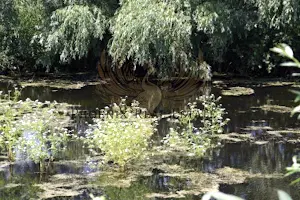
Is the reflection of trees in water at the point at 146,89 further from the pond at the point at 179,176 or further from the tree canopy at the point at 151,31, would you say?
the pond at the point at 179,176

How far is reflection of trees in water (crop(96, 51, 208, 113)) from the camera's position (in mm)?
10148

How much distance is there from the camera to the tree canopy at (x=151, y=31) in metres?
11.5

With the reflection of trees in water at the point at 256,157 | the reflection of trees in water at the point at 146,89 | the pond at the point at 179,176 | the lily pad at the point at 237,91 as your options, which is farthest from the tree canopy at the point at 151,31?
the reflection of trees in water at the point at 256,157

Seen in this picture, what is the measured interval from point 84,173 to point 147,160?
0.82 m

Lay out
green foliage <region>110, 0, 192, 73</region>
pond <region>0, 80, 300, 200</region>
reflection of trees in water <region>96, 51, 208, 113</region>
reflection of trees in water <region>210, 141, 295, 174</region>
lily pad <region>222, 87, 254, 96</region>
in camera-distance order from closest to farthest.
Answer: pond <region>0, 80, 300, 200</region>, reflection of trees in water <region>210, 141, 295, 174</region>, reflection of trees in water <region>96, 51, 208, 113</region>, lily pad <region>222, 87, 254, 96</region>, green foliage <region>110, 0, 192, 73</region>

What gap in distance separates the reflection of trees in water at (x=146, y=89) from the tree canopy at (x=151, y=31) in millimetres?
377

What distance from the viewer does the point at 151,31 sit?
1127cm

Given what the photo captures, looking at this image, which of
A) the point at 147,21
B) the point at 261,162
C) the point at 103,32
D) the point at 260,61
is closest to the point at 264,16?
the point at 260,61

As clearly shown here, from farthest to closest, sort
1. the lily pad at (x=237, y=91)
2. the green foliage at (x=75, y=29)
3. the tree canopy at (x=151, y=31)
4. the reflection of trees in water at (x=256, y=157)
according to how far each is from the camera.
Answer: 1. the green foliage at (x=75, y=29)
2. the tree canopy at (x=151, y=31)
3. the lily pad at (x=237, y=91)
4. the reflection of trees in water at (x=256, y=157)

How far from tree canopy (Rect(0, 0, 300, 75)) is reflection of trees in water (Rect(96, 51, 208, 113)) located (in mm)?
377

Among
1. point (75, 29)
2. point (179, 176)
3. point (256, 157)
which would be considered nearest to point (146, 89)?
point (75, 29)

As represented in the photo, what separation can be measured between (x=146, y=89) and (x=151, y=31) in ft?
5.02

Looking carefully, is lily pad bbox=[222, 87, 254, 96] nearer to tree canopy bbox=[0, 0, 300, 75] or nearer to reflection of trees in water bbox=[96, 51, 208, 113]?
reflection of trees in water bbox=[96, 51, 208, 113]

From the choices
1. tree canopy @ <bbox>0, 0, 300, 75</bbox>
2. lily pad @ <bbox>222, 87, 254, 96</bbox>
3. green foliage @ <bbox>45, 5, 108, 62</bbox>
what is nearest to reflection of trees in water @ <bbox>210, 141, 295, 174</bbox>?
lily pad @ <bbox>222, 87, 254, 96</bbox>
